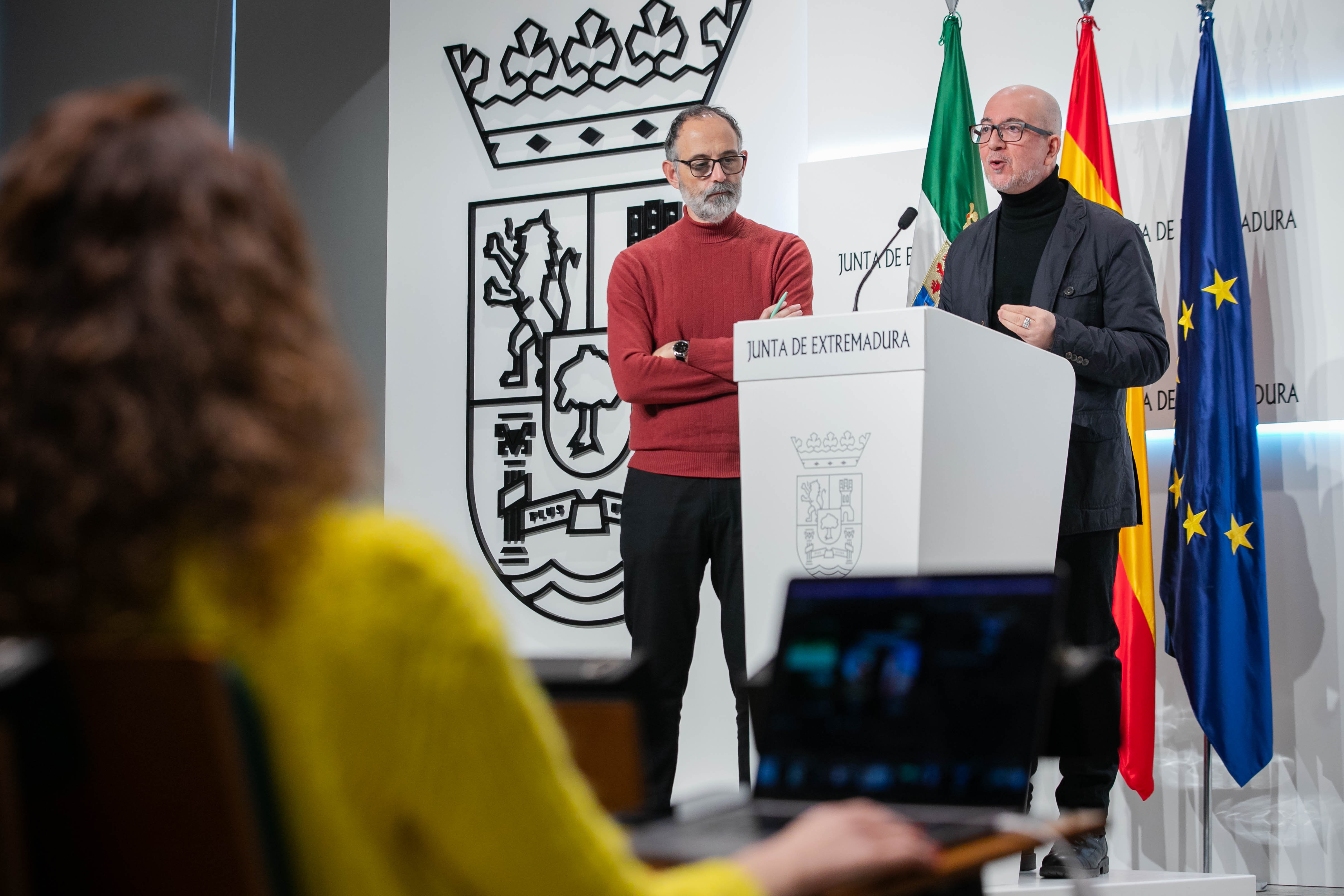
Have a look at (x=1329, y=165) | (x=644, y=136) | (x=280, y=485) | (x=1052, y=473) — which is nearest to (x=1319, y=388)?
(x=1329, y=165)

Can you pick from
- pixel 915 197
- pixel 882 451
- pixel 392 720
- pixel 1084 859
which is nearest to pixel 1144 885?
pixel 1084 859

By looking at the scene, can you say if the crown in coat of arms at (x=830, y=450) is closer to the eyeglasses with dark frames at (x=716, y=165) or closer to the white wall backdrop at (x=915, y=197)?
the eyeglasses with dark frames at (x=716, y=165)

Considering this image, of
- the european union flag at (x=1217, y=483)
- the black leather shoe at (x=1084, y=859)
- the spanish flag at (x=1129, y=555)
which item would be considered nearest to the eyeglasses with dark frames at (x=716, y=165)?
the spanish flag at (x=1129, y=555)

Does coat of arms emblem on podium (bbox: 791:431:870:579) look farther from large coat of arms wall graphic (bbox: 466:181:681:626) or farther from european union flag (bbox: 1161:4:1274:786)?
large coat of arms wall graphic (bbox: 466:181:681:626)

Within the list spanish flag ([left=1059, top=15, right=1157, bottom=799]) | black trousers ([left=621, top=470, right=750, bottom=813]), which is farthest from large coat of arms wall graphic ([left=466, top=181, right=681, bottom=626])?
spanish flag ([left=1059, top=15, right=1157, bottom=799])

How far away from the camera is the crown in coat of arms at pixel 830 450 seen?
2.39 metres

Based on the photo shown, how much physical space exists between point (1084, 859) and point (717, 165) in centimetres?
213

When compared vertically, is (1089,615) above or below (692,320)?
below

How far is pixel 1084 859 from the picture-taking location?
2.82 metres

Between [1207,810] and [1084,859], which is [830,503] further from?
[1207,810]

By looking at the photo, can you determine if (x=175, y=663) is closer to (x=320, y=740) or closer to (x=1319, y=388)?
(x=320, y=740)

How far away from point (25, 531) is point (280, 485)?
15cm

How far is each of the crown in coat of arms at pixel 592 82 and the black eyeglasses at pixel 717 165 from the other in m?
1.13

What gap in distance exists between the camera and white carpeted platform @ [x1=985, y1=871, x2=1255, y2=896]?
2586 mm
